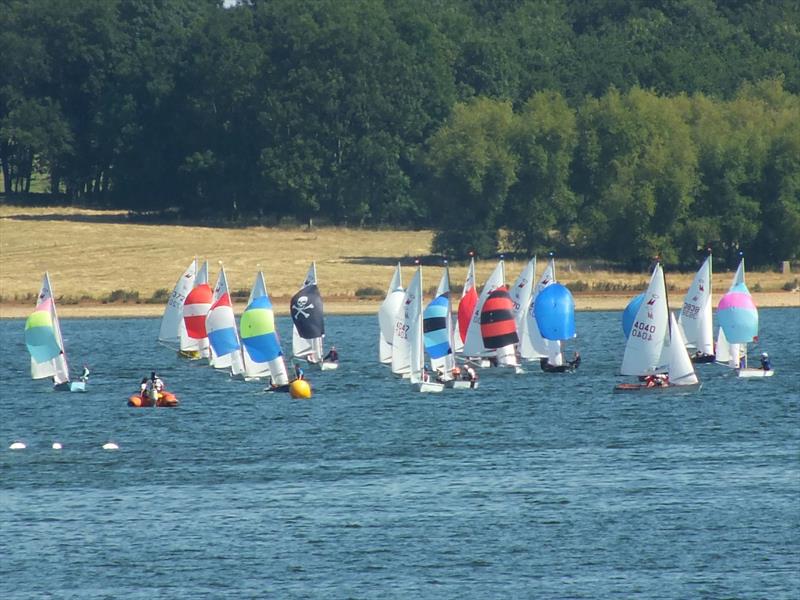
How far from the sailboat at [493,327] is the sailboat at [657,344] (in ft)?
27.2

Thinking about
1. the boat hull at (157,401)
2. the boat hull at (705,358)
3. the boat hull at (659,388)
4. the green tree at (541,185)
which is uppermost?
the green tree at (541,185)

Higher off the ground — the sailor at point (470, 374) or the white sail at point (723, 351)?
the white sail at point (723, 351)

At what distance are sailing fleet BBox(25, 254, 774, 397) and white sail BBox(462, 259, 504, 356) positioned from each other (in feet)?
0.17

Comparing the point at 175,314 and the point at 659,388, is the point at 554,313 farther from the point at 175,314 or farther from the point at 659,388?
the point at 175,314

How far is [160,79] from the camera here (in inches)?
7160

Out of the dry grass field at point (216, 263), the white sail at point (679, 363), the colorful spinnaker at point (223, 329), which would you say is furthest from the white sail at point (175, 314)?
the white sail at point (679, 363)

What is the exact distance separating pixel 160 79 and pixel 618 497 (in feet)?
427

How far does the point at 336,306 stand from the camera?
13300cm

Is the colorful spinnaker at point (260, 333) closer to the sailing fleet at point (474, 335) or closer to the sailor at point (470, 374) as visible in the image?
the sailing fleet at point (474, 335)

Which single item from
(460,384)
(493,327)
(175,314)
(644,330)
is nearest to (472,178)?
(175,314)

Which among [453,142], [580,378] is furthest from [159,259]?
[580,378]

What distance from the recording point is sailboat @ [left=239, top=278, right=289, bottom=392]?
85.6m

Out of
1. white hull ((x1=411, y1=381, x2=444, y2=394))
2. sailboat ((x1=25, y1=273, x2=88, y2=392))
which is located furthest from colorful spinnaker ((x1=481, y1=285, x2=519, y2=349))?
sailboat ((x1=25, y1=273, x2=88, y2=392))

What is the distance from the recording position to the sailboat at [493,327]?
88.9 meters
